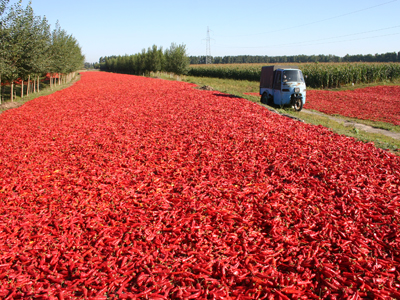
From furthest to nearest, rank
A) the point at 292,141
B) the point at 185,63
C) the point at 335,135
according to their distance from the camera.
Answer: the point at 185,63 → the point at 335,135 → the point at 292,141

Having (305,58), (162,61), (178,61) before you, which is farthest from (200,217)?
(305,58)

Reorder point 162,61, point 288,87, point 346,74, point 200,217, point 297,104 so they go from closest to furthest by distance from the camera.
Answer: point 200,217, point 288,87, point 297,104, point 346,74, point 162,61

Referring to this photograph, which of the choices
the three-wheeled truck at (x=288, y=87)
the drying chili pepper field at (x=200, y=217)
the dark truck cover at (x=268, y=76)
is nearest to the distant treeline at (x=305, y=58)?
the dark truck cover at (x=268, y=76)

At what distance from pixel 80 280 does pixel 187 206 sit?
8.20 feet

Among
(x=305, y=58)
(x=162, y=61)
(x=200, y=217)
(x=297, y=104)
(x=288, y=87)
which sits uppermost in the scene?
(x=305, y=58)

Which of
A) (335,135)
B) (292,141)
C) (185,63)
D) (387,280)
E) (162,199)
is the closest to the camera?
(387,280)

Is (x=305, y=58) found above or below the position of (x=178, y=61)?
above

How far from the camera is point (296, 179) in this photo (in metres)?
6.96

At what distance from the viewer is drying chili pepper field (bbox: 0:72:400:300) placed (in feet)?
13.3

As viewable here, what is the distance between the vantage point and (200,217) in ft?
18.0

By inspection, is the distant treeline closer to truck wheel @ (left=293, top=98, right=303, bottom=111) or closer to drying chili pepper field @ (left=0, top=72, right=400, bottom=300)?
truck wheel @ (left=293, top=98, right=303, bottom=111)

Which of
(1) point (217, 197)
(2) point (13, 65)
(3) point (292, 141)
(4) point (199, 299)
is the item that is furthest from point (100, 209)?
(2) point (13, 65)

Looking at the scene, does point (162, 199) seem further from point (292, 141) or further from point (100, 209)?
point (292, 141)

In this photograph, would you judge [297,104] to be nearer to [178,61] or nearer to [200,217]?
[200,217]
